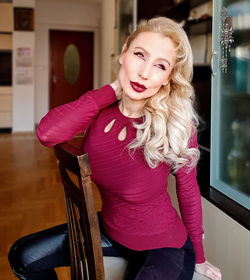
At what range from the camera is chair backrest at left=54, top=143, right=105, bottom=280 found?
2.54 ft

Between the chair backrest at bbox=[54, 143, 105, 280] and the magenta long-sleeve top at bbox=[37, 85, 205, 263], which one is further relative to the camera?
the magenta long-sleeve top at bbox=[37, 85, 205, 263]

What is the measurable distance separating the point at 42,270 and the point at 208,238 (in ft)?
2.70

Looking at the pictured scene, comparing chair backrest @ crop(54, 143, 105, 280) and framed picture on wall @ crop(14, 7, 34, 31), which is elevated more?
framed picture on wall @ crop(14, 7, 34, 31)

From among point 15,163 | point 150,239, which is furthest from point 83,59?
point 150,239

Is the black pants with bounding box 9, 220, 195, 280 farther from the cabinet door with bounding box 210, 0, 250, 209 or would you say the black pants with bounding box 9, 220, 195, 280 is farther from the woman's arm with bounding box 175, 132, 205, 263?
the cabinet door with bounding box 210, 0, 250, 209

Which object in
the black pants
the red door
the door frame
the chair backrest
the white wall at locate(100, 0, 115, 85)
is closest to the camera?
the chair backrest

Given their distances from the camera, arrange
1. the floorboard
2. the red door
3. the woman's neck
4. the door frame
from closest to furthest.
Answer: the woman's neck, the floorboard, the door frame, the red door

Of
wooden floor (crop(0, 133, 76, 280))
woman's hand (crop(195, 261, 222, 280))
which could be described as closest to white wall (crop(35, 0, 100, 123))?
wooden floor (crop(0, 133, 76, 280))

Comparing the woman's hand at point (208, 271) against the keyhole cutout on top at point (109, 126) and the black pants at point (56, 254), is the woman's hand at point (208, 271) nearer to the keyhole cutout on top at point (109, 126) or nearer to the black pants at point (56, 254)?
the black pants at point (56, 254)

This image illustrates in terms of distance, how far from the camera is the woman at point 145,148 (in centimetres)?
100

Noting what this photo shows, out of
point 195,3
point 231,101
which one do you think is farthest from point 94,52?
point 231,101

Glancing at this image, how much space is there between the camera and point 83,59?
7934 millimetres

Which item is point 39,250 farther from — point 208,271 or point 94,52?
point 94,52

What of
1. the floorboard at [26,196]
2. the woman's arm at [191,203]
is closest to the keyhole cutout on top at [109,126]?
the woman's arm at [191,203]
